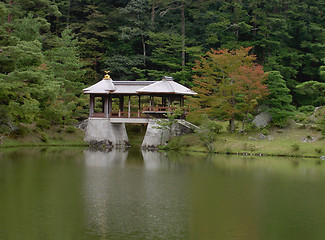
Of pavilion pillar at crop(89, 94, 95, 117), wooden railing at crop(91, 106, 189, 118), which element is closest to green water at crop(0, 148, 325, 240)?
wooden railing at crop(91, 106, 189, 118)

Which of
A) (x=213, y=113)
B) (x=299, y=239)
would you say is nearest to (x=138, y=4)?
(x=213, y=113)

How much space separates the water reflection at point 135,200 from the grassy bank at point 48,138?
1113 cm

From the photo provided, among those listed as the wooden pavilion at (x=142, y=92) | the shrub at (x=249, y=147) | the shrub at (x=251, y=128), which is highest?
the wooden pavilion at (x=142, y=92)

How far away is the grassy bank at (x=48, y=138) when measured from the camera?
32.7m

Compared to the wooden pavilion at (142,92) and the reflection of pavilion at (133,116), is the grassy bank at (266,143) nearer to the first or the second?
the reflection of pavilion at (133,116)

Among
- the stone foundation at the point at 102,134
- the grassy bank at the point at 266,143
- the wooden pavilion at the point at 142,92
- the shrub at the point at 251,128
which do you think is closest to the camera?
the grassy bank at the point at 266,143

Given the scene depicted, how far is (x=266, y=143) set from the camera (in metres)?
29.8

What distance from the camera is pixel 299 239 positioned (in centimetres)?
1109

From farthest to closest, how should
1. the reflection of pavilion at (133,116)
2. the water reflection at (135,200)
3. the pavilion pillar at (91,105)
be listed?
the pavilion pillar at (91,105), the reflection of pavilion at (133,116), the water reflection at (135,200)

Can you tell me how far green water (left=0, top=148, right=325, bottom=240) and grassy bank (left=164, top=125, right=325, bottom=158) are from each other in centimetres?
362

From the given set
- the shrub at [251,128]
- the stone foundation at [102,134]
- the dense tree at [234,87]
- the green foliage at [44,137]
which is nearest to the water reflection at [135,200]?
the shrub at [251,128]

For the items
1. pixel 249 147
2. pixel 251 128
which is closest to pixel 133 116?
pixel 251 128

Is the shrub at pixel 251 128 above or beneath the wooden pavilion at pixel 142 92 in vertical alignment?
beneath

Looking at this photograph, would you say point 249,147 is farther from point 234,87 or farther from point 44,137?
point 44,137
